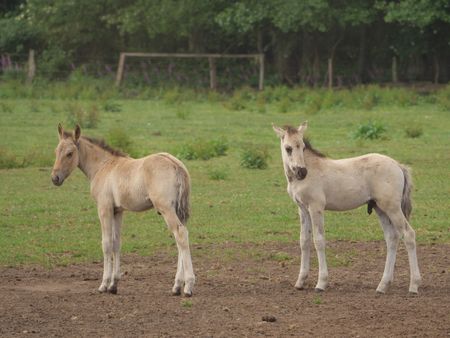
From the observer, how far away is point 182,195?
11.0 meters

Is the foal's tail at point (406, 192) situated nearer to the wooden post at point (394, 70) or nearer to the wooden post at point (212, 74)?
the wooden post at point (212, 74)

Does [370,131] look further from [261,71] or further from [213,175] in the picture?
[261,71]

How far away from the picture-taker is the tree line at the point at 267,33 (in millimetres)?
42688

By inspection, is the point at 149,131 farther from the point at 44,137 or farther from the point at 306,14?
the point at 306,14

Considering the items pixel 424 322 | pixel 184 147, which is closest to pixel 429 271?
pixel 424 322

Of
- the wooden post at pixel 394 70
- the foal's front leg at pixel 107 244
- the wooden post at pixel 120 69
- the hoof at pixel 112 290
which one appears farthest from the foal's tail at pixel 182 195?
the wooden post at pixel 394 70

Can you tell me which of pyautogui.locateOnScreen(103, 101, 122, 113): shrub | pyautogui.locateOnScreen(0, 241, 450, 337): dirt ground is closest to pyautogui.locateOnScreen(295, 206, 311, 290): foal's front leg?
pyautogui.locateOnScreen(0, 241, 450, 337): dirt ground

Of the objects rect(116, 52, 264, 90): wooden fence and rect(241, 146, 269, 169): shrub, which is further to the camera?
rect(116, 52, 264, 90): wooden fence


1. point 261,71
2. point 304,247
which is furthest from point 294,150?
point 261,71

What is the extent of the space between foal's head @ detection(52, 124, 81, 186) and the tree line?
30241 mm

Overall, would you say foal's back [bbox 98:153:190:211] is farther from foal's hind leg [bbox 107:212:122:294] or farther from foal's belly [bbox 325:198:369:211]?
foal's belly [bbox 325:198:369:211]

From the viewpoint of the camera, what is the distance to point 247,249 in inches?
551

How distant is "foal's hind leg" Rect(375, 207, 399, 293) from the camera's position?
11.3 m

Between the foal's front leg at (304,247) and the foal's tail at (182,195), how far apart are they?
137 cm
